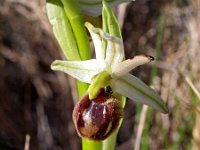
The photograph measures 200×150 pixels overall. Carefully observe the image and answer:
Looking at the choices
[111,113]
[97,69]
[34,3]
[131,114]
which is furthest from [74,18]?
[131,114]

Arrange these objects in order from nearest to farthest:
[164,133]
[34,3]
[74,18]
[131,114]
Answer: [74,18] < [164,133] < [34,3] < [131,114]

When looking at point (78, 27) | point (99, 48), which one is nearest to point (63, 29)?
point (78, 27)

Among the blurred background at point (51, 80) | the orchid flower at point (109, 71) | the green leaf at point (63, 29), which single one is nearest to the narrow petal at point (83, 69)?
the orchid flower at point (109, 71)

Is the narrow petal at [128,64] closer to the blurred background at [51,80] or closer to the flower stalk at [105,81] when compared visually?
the flower stalk at [105,81]

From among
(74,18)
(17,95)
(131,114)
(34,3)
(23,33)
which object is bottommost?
(131,114)

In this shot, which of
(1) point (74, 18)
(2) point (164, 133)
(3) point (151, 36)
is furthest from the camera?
(3) point (151, 36)

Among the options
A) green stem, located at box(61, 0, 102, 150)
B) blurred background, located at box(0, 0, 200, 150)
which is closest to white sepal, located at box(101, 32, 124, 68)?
green stem, located at box(61, 0, 102, 150)

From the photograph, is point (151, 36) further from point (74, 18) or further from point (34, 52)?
point (74, 18)

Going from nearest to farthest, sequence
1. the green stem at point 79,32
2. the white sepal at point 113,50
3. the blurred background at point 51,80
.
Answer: the white sepal at point 113,50, the green stem at point 79,32, the blurred background at point 51,80
